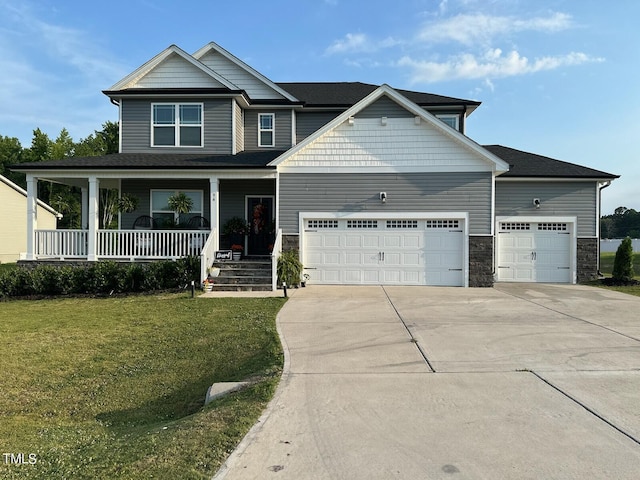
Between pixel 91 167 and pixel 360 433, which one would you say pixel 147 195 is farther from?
pixel 360 433

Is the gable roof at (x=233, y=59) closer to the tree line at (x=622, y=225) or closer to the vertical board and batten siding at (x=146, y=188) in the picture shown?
the vertical board and batten siding at (x=146, y=188)

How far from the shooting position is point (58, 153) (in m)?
42.0

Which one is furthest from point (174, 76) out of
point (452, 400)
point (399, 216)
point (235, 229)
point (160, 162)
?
point (452, 400)

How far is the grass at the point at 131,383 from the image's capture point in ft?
11.8

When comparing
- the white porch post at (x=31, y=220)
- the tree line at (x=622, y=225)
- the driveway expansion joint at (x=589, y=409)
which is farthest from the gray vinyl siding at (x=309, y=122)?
the tree line at (x=622, y=225)

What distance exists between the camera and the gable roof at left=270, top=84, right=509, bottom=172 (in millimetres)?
14227

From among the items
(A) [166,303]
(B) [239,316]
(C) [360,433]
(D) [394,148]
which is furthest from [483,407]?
(D) [394,148]

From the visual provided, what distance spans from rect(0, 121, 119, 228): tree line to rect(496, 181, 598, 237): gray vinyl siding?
121 feet

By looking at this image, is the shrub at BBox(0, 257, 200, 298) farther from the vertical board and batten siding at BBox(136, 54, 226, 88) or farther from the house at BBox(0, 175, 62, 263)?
the house at BBox(0, 175, 62, 263)

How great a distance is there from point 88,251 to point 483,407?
13705 mm

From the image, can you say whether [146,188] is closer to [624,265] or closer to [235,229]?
[235,229]

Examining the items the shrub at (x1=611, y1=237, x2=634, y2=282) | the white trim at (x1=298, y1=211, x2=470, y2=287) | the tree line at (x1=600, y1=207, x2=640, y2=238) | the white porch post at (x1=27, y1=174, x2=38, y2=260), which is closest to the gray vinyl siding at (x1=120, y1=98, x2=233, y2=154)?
the white porch post at (x1=27, y1=174, x2=38, y2=260)

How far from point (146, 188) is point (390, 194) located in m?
9.20

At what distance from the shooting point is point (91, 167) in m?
14.7
